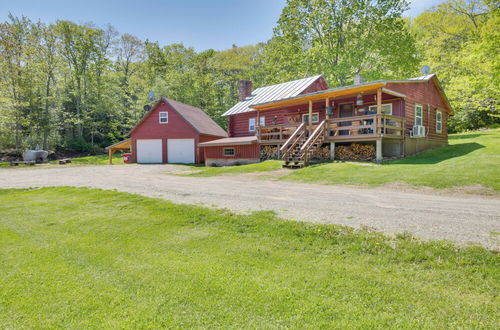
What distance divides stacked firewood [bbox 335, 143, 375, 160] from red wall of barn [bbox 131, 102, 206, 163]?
1309 cm

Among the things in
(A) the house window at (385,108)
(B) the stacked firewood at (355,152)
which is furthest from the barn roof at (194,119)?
(A) the house window at (385,108)

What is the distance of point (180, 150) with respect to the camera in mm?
25438

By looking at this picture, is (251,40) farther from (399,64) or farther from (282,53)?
(399,64)

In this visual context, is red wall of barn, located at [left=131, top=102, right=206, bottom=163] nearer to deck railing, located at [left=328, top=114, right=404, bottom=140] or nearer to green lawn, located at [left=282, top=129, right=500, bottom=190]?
deck railing, located at [left=328, top=114, right=404, bottom=140]

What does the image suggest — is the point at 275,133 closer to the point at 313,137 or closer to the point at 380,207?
the point at 313,137

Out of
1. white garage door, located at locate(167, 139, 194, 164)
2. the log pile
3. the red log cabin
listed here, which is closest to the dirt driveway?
the red log cabin

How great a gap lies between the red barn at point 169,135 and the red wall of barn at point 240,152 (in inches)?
132

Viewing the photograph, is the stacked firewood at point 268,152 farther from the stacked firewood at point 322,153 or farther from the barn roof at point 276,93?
the barn roof at point 276,93

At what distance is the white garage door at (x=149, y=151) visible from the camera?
2627cm

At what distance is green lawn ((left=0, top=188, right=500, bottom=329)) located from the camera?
8.26ft

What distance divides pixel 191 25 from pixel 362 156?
20.0 meters

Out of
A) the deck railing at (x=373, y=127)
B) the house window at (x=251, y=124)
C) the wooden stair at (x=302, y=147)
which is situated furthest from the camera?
the house window at (x=251, y=124)

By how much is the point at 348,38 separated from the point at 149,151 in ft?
70.0

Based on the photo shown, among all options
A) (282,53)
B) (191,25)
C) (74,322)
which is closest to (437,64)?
(282,53)
